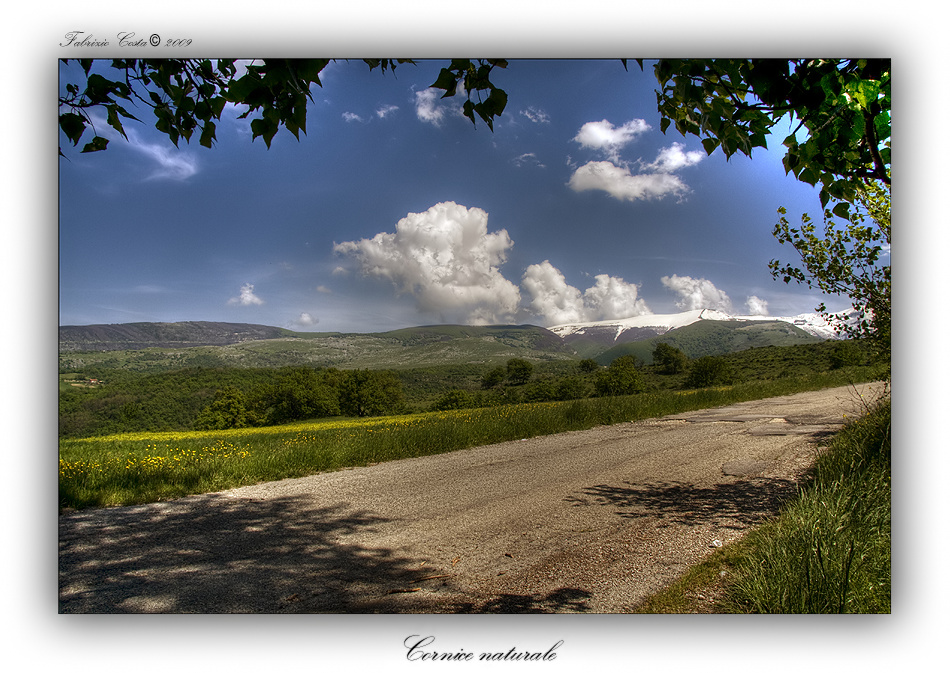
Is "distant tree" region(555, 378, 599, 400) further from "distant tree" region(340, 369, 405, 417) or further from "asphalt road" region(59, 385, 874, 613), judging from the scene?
"distant tree" region(340, 369, 405, 417)

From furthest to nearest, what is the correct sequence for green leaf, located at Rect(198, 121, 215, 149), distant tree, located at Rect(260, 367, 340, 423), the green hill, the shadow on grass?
distant tree, located at Rect(260, 367, 340, 423), the green hill, the shadow on grass, green leaf, located at Rect(198, 121, 215, 149)

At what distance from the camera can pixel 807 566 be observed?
2.36m

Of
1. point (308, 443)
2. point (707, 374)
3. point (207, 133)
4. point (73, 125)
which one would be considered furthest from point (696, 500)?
point (73, 125)

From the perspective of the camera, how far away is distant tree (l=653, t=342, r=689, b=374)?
184 inches

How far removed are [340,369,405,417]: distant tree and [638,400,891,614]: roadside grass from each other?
4.21 meters

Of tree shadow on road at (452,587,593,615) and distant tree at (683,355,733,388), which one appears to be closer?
tree shadow on road at (452,587,593,615)

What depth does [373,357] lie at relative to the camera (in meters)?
4.89

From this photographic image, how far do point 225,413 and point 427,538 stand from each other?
4.10 meters

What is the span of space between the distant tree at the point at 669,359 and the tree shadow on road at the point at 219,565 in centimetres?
330

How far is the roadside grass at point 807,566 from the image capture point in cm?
237

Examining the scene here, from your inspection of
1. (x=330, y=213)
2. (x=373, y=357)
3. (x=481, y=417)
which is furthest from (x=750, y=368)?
(x=330, y=213)

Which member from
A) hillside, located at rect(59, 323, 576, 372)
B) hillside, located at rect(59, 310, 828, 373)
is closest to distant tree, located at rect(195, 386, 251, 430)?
hillside, located at rect(59, 323, 576, 372)
